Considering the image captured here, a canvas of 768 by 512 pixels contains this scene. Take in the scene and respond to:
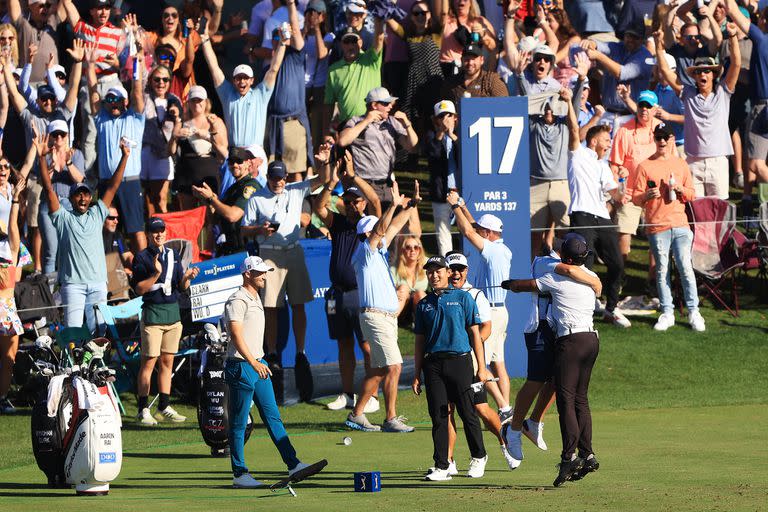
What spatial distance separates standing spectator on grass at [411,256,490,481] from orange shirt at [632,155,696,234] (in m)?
7.21

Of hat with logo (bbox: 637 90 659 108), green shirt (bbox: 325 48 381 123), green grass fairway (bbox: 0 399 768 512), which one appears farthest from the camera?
green shirt (bbox: 325 48 381 123)

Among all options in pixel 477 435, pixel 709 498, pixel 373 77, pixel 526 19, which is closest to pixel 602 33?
pixel 526 19

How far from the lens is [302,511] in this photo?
36.6 ft

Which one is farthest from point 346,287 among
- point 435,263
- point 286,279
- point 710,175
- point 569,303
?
point 710,175

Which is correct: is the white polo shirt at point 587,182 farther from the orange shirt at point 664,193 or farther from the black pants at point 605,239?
the orange shirt at point 664,193

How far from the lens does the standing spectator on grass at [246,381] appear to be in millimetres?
12570

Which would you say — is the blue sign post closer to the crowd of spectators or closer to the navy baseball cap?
the crowd of spectators

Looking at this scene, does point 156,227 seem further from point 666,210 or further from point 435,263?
point 666,210

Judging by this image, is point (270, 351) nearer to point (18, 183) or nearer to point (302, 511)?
point (18, 183)

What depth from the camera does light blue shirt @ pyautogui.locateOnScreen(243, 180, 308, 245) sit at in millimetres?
17797

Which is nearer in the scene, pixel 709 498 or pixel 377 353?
pixel 709 498

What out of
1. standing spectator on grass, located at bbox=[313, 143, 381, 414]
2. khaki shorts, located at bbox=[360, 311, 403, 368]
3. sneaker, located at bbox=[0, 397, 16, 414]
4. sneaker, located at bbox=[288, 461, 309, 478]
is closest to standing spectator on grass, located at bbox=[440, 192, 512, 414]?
khaki shorts, located at bbox=[360, 311, 403, 368]

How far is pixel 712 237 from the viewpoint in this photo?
20.3 meters

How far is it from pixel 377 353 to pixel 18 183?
564 centimetres
